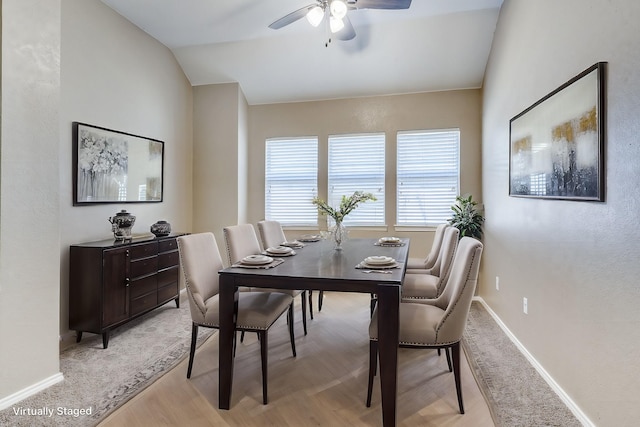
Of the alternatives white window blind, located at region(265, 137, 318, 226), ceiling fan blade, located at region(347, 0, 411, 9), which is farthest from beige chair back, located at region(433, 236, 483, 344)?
white window blind, located at region(265, 137, 318, 226)

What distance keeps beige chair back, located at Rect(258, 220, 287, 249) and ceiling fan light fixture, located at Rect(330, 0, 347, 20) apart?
2.09 meters

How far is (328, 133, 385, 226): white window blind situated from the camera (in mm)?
4898

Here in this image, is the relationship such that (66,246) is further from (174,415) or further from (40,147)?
(174,415)

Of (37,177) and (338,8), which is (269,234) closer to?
(37,177)

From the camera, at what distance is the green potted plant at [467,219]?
430 centimetres

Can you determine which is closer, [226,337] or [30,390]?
[226,337]

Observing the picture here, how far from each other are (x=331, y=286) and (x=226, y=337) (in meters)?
0.75

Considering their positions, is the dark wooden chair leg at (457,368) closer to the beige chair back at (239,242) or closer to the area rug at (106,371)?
the beige chair back at (239,242)

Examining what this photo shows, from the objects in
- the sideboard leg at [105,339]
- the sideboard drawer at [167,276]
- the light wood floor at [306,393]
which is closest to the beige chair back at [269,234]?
the light wood floor at [306,393]

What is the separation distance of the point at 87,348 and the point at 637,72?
414 centimetres

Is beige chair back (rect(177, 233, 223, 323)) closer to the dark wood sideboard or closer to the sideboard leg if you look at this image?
the dark wood sideboard

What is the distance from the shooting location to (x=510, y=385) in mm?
2383

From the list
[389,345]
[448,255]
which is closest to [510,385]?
[448,255]

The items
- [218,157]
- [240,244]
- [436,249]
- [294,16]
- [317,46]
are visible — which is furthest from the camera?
[218,157]
